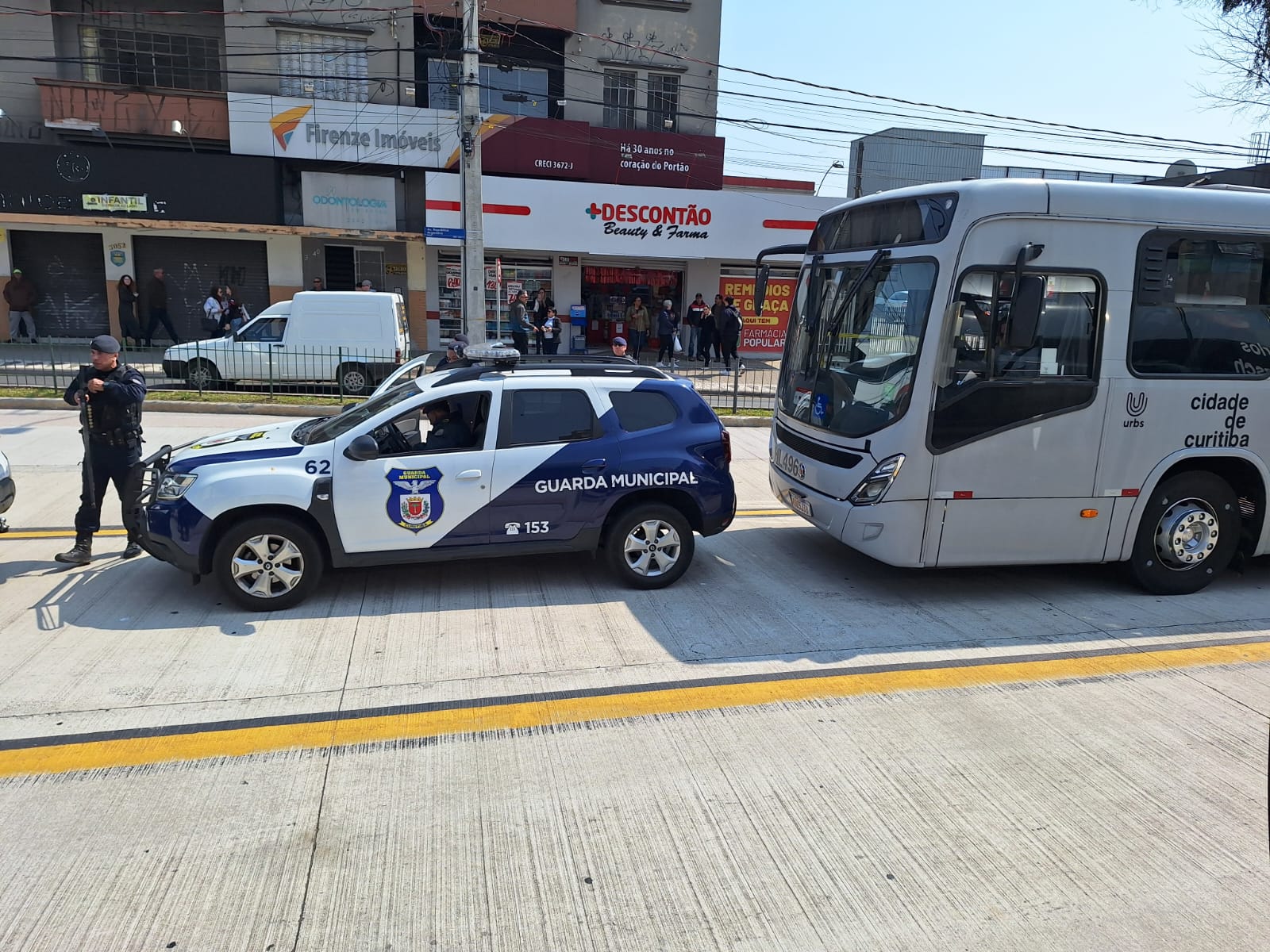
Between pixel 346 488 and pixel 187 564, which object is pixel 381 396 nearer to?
pixel 346 488

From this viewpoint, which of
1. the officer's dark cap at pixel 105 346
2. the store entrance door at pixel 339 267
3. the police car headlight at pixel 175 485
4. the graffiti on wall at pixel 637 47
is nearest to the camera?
the police car headlight at pixel 175 485

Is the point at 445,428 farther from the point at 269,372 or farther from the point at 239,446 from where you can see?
the point at 269,372

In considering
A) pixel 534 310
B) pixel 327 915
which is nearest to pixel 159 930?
pixel 327 915

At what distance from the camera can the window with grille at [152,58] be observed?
22.5 metres

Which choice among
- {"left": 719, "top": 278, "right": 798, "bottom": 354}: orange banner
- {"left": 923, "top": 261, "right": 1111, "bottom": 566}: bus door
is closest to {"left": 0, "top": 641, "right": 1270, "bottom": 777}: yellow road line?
{"left": 923, "top": 261, "right": 1111, "bottom": 566}: bus door

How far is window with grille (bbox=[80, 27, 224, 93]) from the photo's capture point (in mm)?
22500

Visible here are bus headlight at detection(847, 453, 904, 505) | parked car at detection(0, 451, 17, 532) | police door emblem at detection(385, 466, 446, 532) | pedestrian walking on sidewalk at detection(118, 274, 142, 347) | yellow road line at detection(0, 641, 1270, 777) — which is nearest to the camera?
yellow road line at detection(0, 641, 1270, 777)

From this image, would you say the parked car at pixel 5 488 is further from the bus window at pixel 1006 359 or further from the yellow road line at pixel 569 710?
the bus window at pixel 1006 359

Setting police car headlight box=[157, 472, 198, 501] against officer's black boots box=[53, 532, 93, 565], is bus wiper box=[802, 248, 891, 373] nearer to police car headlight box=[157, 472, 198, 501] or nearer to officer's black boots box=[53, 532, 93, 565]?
police car headlight box=[157, 472, 198, 501]

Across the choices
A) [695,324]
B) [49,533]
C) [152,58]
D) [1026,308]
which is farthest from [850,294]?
[152,58]

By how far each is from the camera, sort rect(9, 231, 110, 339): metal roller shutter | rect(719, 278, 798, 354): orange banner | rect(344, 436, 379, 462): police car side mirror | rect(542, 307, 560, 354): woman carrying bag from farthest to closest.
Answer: rect(719, 278, 798, 354): orange banner, rect(9, 231, 110, 339): metal roller shutter, rect(542, 307, 560, 354): woman carrying bag, rect(344, 436, 379, 462): police car side mirror

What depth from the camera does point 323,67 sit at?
22891 mm

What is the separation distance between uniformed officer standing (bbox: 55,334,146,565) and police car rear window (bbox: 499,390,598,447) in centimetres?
289

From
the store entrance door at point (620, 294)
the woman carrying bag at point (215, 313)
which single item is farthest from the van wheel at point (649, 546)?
the store entrance door at point (620, 294)
